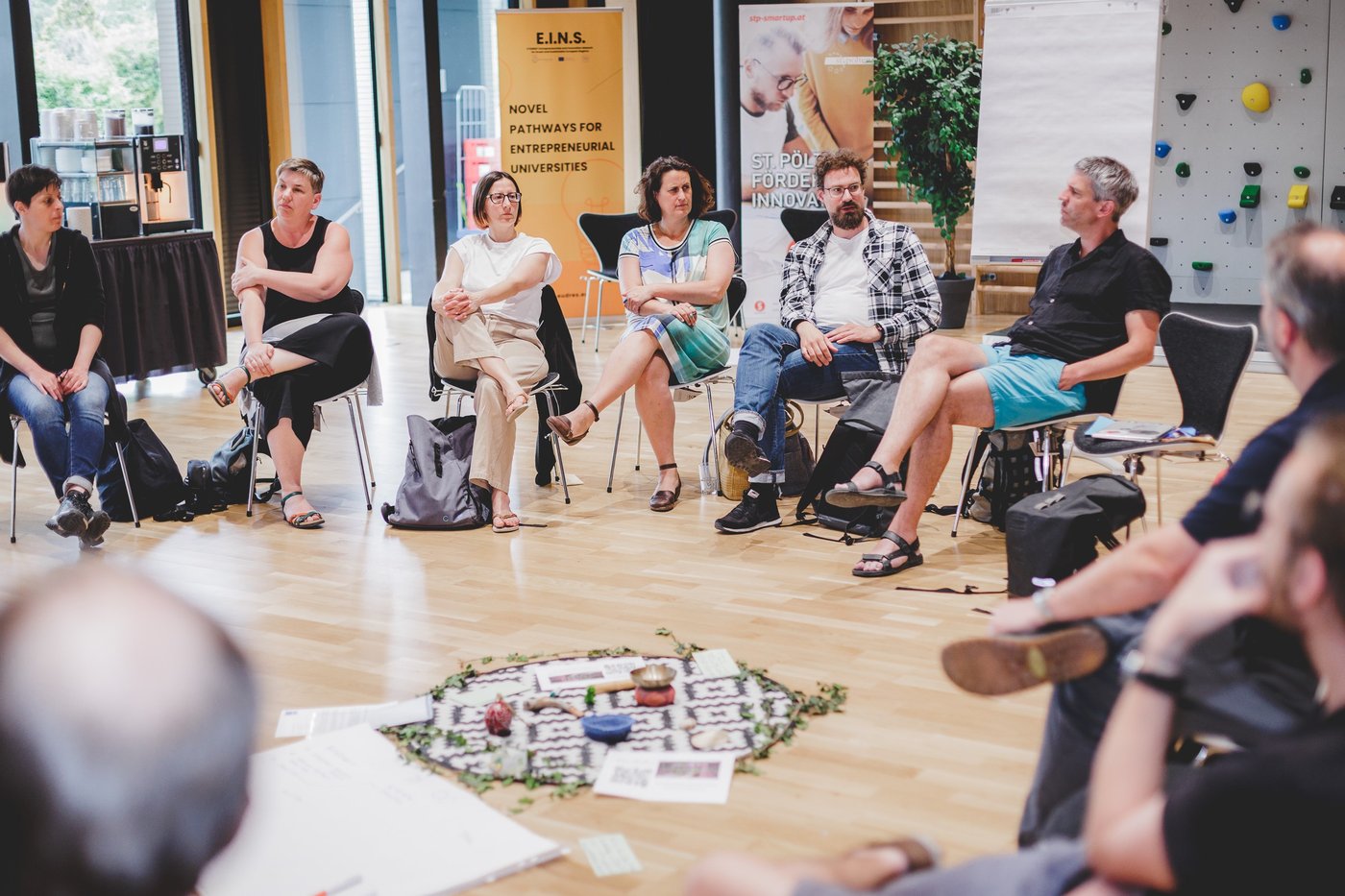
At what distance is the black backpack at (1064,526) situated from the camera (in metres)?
3.92

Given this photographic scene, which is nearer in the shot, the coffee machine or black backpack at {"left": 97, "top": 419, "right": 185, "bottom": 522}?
black backpack at {"left": 97, "top": 419, "right": 185, "bottom": 522}

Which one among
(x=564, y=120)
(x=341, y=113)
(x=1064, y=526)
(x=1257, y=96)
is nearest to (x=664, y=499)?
(x=1064, y=526)

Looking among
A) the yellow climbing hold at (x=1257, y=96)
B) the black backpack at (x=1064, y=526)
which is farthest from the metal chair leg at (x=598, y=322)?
the black backpack at (x=1064, y=526)

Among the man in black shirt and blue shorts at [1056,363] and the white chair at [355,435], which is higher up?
the man in black shirt and blue shorts at [1056,363]

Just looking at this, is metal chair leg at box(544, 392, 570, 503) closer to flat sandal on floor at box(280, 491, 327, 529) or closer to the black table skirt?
flat sandal on floor at box(280, 491, 327, 529)

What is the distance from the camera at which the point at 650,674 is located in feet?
11.3

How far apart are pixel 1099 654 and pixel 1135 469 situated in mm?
2399

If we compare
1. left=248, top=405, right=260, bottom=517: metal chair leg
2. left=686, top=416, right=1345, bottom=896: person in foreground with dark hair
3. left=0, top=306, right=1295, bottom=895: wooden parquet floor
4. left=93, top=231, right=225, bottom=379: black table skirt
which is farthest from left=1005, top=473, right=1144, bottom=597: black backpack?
left=93, top=231, right=225, bottom=379: black table skirt

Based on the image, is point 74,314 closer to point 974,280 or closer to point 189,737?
point 189,737

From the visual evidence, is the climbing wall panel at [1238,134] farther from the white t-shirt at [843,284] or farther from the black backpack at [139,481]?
the black backpack at [139,481]

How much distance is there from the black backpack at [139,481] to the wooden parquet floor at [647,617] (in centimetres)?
15

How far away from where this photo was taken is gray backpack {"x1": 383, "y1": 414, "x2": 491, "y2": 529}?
5188mm

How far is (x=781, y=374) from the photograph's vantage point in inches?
203

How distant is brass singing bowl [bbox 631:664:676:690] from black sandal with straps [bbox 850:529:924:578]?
1156mm
